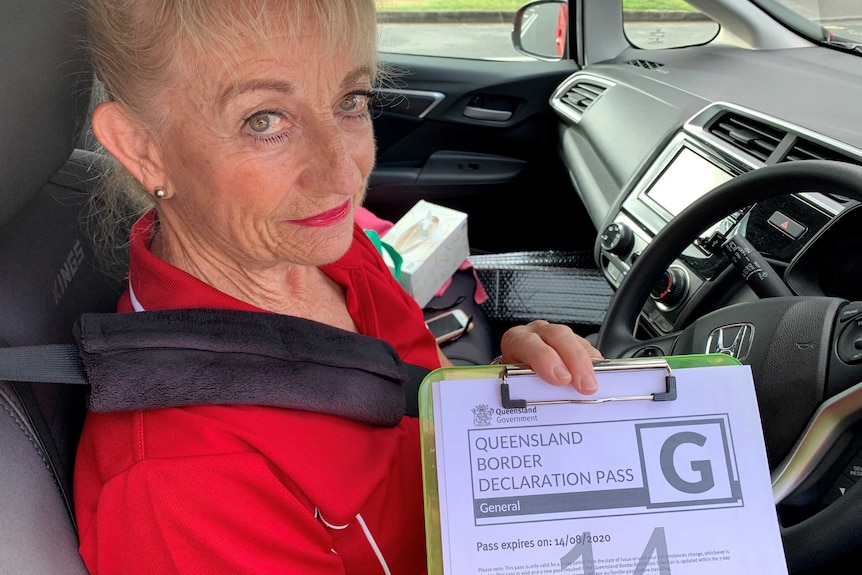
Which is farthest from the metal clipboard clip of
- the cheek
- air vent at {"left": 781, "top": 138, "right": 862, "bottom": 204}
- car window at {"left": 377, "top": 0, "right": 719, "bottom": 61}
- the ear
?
car window at {"left": 377, "top": 0, "right": 719, "bottom": 61}

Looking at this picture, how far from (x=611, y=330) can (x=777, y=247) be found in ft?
1.06

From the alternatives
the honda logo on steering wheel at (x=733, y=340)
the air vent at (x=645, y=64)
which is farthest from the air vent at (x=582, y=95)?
the honda logo on steering wheel at (x=733, y=340)

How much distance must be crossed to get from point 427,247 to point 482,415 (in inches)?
40.6

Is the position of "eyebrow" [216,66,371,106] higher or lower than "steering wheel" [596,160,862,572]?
higher

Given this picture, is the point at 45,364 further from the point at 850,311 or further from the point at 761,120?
the point at 761,120

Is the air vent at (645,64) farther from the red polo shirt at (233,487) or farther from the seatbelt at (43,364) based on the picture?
the seatbelt at (43,364)

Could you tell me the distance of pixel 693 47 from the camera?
2258mm

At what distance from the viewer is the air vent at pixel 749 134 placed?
1.55 meters

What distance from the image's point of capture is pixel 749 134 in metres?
→ 1.62

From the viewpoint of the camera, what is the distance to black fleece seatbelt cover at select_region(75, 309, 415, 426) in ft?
2.77

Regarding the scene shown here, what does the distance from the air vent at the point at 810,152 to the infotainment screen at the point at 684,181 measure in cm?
13

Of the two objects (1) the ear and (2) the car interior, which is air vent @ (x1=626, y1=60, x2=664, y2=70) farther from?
(1) the ear

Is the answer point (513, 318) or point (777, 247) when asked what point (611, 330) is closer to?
point (777, 247)

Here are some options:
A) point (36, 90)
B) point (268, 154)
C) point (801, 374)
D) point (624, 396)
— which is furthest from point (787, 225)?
point (36, 90)
